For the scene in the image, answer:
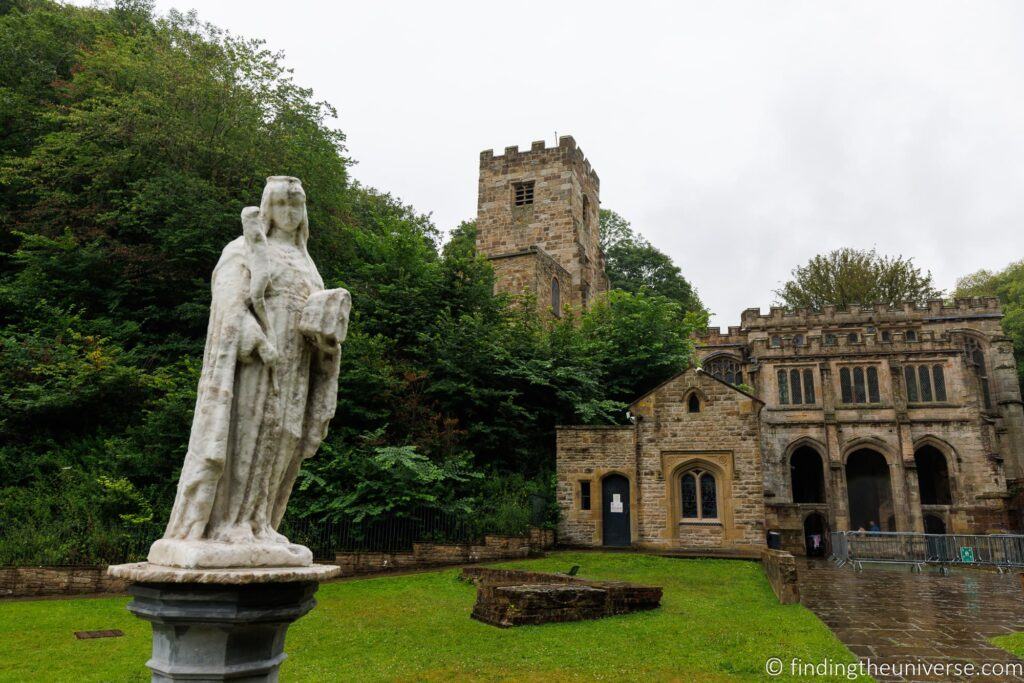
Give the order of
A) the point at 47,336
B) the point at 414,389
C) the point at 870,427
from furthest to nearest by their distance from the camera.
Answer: the point at 870,427, the point at 414,389, the point at 47,336

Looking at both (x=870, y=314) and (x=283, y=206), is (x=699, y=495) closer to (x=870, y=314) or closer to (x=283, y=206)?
(x=283, y=206)

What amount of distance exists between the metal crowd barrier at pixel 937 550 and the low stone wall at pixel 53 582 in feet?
62.4

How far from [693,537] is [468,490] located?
277 inches

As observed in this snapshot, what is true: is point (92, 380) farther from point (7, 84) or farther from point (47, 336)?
point (7, 84)

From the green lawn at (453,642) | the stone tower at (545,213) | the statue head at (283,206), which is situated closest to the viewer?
the statue head at (283,206)

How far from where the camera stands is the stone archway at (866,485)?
35094 millimetres

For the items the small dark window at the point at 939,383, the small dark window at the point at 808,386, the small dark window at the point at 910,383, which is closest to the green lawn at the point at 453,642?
the small dark window at the point at 808,386

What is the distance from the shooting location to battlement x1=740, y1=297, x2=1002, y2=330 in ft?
131

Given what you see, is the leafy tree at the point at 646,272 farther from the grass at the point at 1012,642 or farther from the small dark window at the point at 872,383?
the grass at the point at 1012,642

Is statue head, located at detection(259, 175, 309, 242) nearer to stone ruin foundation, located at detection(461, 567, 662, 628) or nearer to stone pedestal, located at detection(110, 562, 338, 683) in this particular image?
stone pedestal, located at detection(110, 562, 338, 683)

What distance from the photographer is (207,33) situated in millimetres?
25953

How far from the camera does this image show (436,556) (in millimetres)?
15047

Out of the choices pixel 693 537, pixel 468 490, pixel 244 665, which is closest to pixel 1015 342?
pixel 693 537

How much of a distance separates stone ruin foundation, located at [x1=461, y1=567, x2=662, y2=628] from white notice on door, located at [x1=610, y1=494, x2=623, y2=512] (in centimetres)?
902
